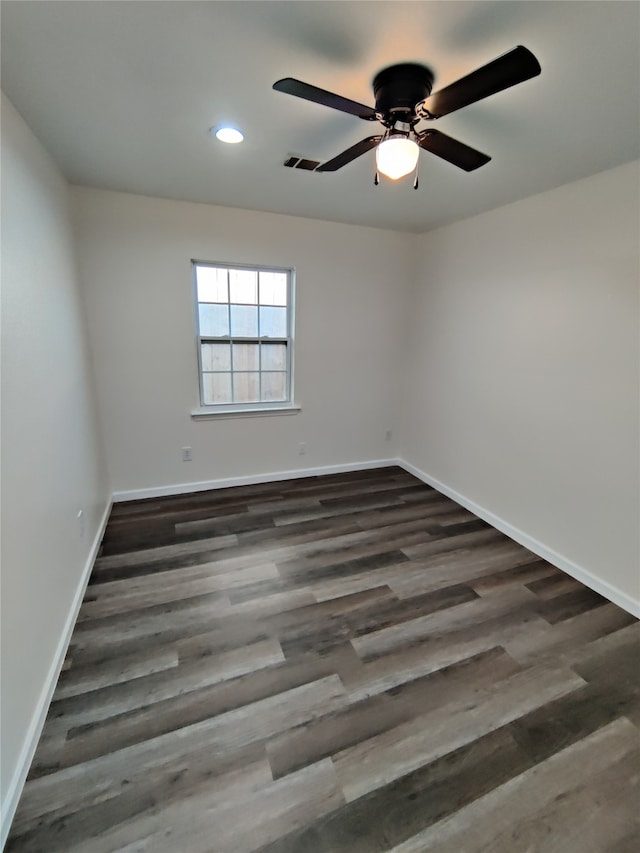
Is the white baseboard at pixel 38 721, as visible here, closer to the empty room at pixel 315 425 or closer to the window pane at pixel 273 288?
the empty room at pixel 315 425

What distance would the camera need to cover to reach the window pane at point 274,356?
3447 millimetres

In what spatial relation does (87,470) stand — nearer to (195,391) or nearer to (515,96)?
(195,391)

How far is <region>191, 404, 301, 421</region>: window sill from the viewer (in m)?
3.31

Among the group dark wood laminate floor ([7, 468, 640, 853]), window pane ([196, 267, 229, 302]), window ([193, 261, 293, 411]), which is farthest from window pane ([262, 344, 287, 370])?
dark wood laminate floor ([7, 468, 640, 853])

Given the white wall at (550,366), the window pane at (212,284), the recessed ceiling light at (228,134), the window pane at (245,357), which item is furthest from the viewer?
the window pane at (245,357)

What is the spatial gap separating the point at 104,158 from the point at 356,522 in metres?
2.93

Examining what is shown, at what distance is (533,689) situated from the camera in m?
1.68

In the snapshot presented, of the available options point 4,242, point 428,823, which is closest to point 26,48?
point 4,242

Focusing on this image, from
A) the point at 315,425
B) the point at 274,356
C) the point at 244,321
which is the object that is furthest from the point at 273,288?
the point at 315,425

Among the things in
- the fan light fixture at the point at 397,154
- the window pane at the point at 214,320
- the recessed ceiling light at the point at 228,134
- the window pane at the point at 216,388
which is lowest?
the window pane at the point at 216,388

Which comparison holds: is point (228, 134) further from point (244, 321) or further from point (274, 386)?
point (274, 386)

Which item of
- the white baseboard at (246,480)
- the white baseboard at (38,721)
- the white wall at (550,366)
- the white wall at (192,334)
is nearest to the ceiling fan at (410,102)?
the white wall at (550,366)

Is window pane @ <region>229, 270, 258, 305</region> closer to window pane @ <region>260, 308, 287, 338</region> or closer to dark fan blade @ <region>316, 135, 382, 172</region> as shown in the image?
window pane @ <region>260, 308, 287, 338</region>

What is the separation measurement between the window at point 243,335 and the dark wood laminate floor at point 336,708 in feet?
4.66
